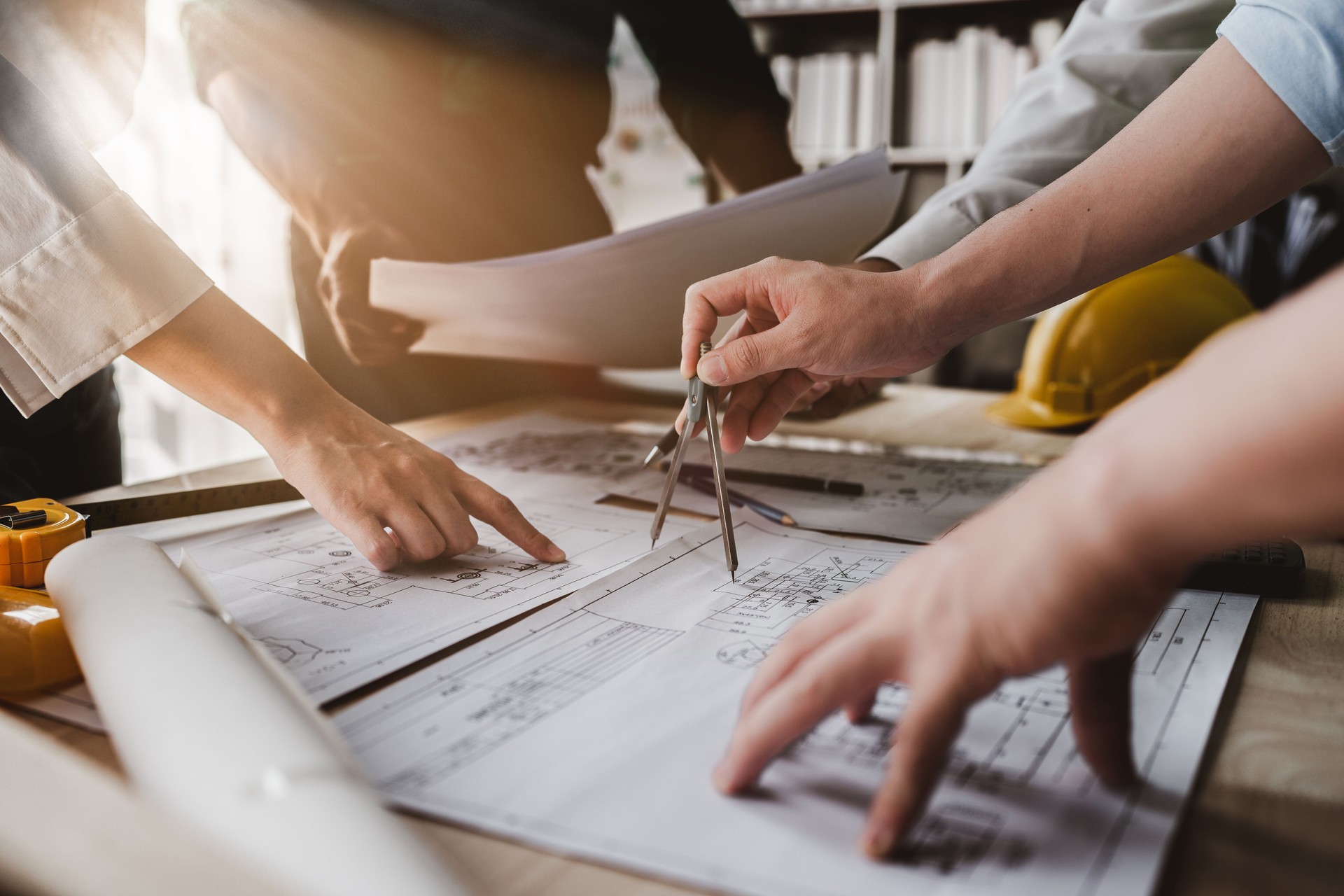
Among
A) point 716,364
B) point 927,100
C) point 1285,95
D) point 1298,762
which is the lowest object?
point 1298,762

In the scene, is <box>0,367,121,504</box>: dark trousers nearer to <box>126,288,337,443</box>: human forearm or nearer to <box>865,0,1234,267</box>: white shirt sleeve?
<box>126,288,337,443</box>: human forearm

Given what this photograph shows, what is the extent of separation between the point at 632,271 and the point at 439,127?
727 mm

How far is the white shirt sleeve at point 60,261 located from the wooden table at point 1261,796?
28cm

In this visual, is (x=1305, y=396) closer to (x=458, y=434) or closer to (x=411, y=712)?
(x=411, y=712)

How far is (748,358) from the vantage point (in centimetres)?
67

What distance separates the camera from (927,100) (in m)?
2.65

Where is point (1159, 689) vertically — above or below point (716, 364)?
below

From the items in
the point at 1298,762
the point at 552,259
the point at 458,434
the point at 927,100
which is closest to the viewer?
the point at 1298,762

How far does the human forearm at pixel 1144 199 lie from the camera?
59 centimetres

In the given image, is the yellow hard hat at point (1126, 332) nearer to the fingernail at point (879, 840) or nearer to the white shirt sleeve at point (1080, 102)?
the white shirt sleeve at point (1080, 102)

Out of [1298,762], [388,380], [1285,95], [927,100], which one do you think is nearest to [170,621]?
[1298,762]

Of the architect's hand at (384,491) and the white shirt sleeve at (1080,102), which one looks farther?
the white shirt sleeve at (1080,102)

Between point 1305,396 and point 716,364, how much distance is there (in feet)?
1.52

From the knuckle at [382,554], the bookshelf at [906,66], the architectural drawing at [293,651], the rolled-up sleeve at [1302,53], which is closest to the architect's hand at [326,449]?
the knuckle at [382,554]
